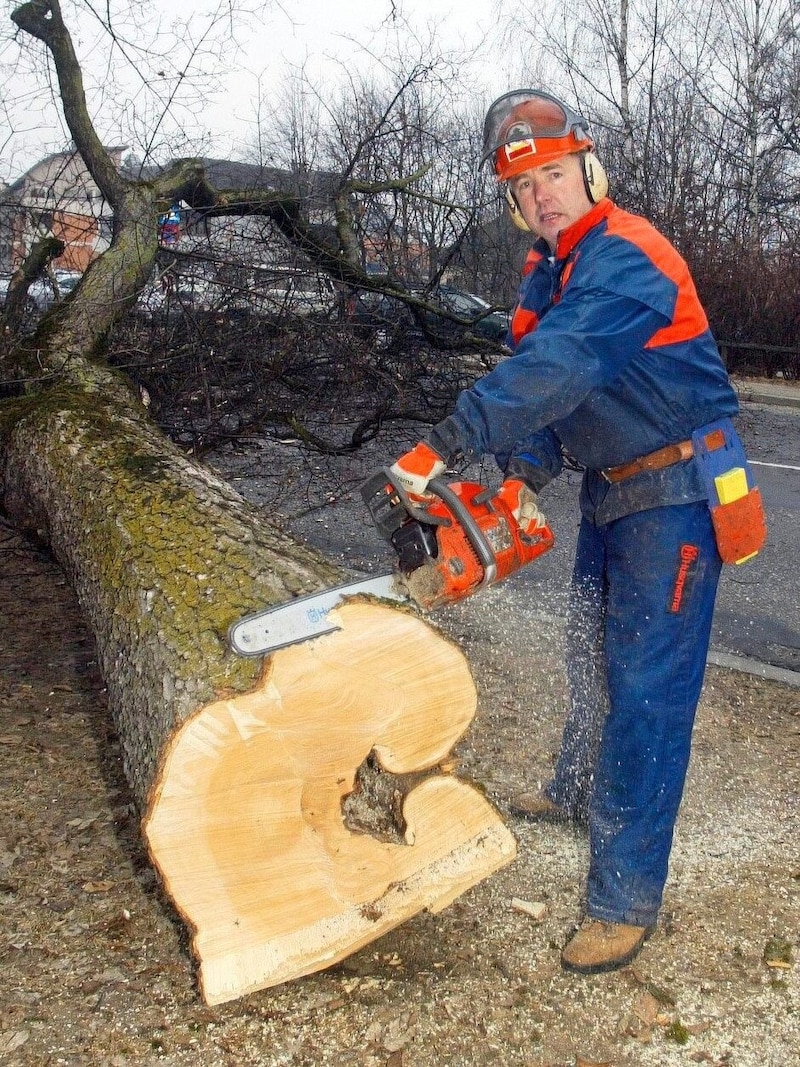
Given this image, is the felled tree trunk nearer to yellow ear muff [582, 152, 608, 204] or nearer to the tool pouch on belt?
the tool pouch on belt

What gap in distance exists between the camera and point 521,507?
234cm

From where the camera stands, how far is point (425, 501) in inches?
80.2

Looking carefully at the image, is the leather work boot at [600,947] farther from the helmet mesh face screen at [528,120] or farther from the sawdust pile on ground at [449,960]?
the helmet mesh face screen at [528,120]

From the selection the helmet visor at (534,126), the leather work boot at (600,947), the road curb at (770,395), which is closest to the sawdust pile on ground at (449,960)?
the leather work boot at (600,947)

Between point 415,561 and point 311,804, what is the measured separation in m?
0.58

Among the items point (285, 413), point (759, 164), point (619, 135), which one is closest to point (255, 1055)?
point (285, 413)

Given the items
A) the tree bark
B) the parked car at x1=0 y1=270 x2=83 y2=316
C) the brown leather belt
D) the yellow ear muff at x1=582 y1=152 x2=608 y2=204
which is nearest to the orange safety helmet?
the yellow ear muff at x1=582 y1=152 x2=608 y2=204

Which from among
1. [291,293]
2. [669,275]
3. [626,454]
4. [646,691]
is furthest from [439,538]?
[291,293]

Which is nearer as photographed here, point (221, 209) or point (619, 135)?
point (221, 209)

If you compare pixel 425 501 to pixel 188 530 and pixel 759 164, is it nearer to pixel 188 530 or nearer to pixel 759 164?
pixel 188 530

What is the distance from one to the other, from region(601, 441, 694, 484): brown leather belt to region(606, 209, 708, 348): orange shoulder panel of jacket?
249 millimetres

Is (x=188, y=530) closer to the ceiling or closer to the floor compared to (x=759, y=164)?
closer to the floor

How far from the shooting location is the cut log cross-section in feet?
6.10

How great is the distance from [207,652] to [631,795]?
1.08 m
